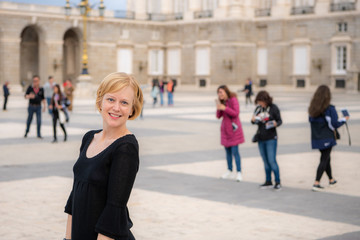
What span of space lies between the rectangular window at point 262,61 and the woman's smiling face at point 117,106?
5577cm

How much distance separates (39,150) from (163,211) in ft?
23.0

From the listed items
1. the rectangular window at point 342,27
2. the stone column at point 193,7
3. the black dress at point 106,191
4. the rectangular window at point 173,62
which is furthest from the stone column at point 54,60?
the black dress at point 106,191

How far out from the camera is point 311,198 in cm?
903

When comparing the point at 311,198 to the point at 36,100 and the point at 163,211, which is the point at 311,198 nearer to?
the point at 163,211

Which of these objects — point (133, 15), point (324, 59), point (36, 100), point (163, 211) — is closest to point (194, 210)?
point (163, 211)

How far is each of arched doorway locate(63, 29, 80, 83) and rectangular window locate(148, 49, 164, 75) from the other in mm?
7292

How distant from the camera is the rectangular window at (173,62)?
6306 centimetres

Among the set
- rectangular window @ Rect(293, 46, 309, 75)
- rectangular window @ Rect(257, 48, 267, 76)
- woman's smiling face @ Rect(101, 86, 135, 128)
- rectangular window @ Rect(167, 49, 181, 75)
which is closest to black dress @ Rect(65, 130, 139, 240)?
woman's smiling face @ Rect(101, 86, 135, 128)

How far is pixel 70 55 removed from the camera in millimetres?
61094

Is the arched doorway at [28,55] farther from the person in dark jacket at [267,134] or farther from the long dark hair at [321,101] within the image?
the long dark hair at [321,101]

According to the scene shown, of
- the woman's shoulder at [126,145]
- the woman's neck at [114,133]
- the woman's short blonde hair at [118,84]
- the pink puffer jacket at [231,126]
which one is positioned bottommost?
the pink puffer jacket at [231,126]

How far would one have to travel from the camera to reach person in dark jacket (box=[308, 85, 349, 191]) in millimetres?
9586

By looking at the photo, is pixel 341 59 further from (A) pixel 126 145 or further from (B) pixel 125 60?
(A) pixel 126 145

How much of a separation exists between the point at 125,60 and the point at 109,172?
190 ft
